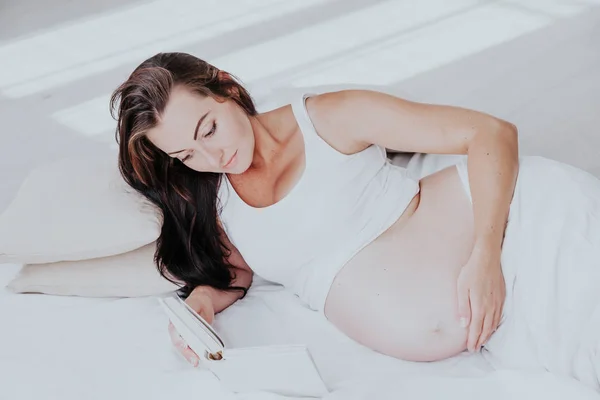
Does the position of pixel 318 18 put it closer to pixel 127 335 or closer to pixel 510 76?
pixel 510 76

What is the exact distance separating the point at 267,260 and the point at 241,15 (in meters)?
1.82

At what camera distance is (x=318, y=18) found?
3.26 metres

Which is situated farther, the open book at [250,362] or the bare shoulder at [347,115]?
the bare shoulder at [347,115]

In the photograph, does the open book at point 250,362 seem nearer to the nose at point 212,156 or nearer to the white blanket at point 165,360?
the white blanket at point 165,360

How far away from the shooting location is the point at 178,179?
1.79 m

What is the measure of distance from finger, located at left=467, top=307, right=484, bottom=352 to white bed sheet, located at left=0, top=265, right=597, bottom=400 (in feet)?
0.19

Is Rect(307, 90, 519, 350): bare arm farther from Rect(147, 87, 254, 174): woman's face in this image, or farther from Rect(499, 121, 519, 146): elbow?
Rect(147, 87, 254, 174): woman's face

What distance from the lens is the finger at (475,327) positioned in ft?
5.11

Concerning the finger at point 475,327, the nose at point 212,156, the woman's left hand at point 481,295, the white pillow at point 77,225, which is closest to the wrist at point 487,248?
the woman's left hand at point 481,295

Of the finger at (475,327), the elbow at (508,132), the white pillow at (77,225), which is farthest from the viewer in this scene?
the white pillow at (77,225)

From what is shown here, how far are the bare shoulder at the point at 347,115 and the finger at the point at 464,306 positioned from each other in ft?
1.15

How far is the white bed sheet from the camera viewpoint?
1.54 metres

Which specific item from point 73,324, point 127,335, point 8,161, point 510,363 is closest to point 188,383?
point 127,335

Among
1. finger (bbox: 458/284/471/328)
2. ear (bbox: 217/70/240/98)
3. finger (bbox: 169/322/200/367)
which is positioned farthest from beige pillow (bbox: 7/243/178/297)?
finger (bbox: 458/284/471/328)
